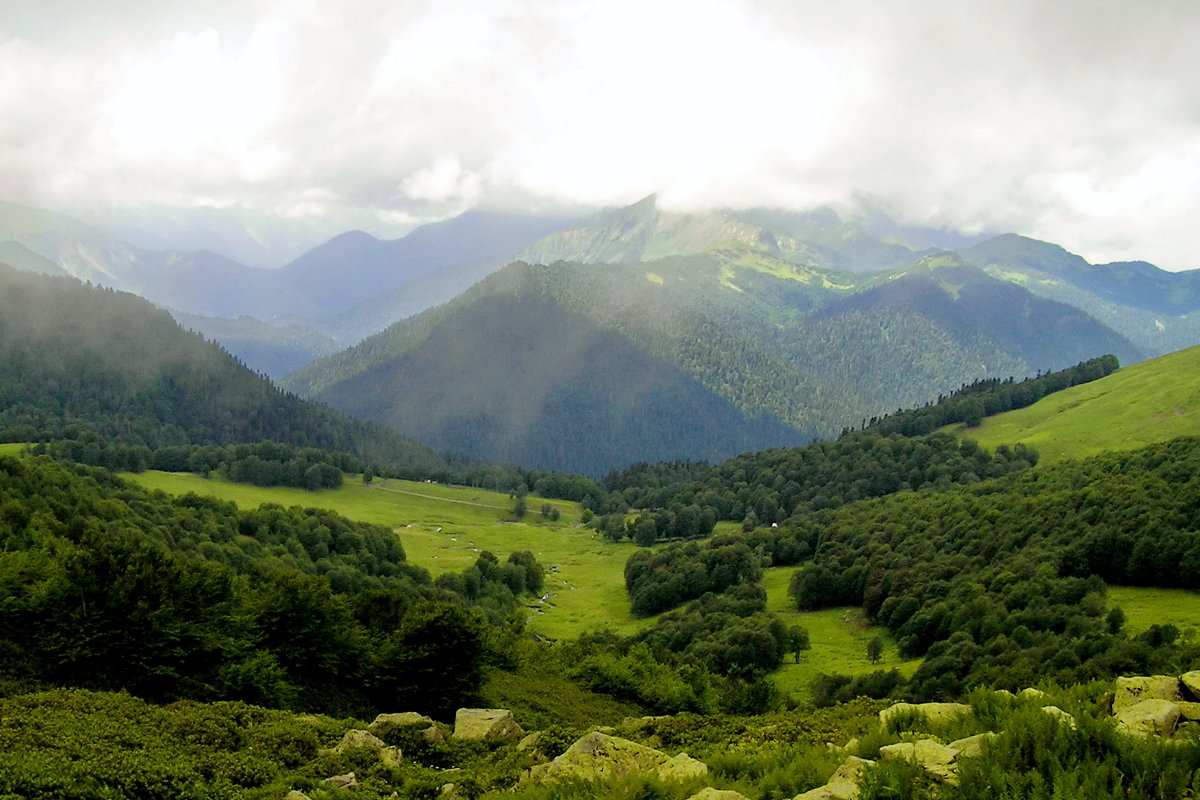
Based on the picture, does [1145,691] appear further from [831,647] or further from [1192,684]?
[831,647]

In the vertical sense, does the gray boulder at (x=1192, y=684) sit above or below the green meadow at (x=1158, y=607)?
above

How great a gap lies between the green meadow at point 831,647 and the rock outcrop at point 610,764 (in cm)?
7131

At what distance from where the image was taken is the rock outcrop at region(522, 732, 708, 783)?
2077 cm

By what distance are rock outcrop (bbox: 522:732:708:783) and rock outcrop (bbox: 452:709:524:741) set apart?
33.6 feet

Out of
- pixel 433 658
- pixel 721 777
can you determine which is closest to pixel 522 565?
pixel 433 658

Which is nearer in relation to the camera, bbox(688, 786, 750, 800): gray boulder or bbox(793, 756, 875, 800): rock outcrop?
bbox(793, 756, 875, 800): rock outcrop

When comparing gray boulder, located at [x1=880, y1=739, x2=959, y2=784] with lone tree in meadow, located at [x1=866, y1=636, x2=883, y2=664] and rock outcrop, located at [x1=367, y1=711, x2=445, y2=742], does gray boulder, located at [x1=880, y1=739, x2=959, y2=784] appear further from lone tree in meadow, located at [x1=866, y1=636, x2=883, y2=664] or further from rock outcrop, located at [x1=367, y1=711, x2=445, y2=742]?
lone tree in meadow, located at [x1=866, y1=636, x2=883, y2=664]

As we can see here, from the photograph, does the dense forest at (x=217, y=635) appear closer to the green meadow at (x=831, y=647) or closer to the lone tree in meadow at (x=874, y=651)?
the green meadow at (x=831, y=647)

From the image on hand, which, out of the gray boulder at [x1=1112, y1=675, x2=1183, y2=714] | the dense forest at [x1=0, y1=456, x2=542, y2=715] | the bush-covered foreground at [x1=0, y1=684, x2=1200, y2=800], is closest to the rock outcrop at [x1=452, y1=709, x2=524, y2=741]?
the bush-covered foreground at [x1=0, y1=684, x2=1200, y2=800]

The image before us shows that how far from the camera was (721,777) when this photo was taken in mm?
19938

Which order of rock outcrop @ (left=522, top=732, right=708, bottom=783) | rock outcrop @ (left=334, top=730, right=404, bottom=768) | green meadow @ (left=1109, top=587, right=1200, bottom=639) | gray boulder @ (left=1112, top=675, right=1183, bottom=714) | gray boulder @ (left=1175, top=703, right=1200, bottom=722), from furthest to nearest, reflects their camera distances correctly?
green meadow @ (left=1109, top=587, right=1200, bottom=639)
rock outcrop @ (left=334, top=730, right=404, bottom=768)
rock outcrop @ (left=522, top=732, right=708, bottom=783)
gray boulder @ (left=1112, top=675, right=1183, bottom=714)
gray boulder @ (left=1175, top=703, right=1200, bottom=722)

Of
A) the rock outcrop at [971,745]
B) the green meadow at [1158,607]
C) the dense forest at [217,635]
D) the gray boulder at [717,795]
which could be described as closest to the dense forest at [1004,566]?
the green meadow at [1158,607]

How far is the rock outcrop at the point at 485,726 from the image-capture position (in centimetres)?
3475

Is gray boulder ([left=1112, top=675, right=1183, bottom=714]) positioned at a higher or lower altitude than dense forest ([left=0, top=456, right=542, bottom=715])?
higher
